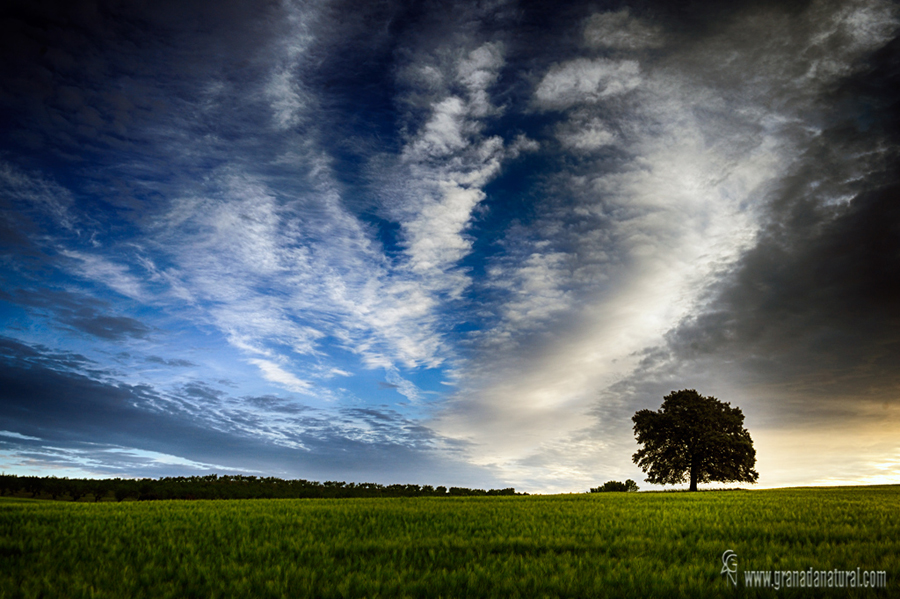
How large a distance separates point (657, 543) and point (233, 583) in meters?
7.36

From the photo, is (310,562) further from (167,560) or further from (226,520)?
(226,520)

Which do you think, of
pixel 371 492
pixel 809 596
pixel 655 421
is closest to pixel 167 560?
pixel 809 596

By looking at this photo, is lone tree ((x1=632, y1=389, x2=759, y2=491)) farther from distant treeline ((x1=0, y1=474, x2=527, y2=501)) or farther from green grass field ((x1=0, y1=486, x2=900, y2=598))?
green grass field ((x1=0, y1=486, x2=900, y2=598))

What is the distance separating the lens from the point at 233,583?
621 centimetres

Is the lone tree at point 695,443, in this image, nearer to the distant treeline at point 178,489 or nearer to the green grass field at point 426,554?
the distant treeline at point 178,489

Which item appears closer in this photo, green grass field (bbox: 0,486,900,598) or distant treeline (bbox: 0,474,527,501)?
green grass field (bbox: 0,486,900,598)

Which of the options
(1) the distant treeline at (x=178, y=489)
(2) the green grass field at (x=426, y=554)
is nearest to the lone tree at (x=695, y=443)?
(1) the distant treeline at (x=178, y=489)

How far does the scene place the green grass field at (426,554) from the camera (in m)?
6.06

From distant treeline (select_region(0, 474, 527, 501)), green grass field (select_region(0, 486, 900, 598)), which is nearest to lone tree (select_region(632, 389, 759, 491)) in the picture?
distant treeline (select_region(0, 474, 527, 501))

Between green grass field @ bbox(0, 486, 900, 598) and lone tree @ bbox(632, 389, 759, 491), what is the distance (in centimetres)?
4213

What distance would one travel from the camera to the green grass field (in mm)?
6059

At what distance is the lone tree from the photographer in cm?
5028

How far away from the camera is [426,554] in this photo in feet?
26.9

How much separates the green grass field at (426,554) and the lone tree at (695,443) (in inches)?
1659
